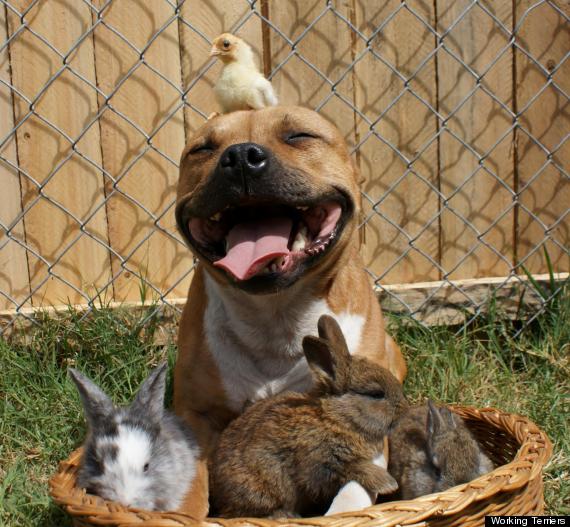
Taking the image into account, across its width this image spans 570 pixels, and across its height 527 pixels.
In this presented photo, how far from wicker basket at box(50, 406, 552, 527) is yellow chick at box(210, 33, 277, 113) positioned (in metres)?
1.63

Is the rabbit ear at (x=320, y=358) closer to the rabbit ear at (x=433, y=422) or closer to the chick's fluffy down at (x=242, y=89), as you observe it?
the rabbit ear at (x=433, y=422)

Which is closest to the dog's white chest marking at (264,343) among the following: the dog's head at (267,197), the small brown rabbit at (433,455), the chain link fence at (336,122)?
the dog's head at (267,197)

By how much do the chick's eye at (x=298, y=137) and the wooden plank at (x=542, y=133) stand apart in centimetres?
168

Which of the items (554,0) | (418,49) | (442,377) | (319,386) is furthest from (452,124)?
(319,386)

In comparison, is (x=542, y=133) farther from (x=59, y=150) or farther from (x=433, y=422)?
(x=59, y=150)

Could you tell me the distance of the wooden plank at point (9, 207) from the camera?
391 centimetres

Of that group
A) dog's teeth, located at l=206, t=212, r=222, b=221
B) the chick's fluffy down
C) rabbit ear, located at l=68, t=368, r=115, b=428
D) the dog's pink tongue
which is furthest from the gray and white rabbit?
the chick's fluffy down

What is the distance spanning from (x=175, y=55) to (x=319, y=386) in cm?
201

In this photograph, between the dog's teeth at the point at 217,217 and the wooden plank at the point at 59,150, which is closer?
the dog's teeth at the point at 217,217

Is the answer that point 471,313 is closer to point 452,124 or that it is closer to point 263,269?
point 452,124

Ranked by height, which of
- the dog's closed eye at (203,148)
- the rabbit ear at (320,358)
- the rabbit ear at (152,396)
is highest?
the dog's closed eye at (203,148)

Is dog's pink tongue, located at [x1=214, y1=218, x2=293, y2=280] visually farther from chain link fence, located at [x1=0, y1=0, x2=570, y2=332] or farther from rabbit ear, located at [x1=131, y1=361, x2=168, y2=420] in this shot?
chain link fence, located at [x1=0, y1=0, x2=570, y2=332]

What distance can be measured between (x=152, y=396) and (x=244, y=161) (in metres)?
0.87

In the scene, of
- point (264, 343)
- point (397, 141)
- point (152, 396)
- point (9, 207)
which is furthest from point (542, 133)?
point (9, 207)
